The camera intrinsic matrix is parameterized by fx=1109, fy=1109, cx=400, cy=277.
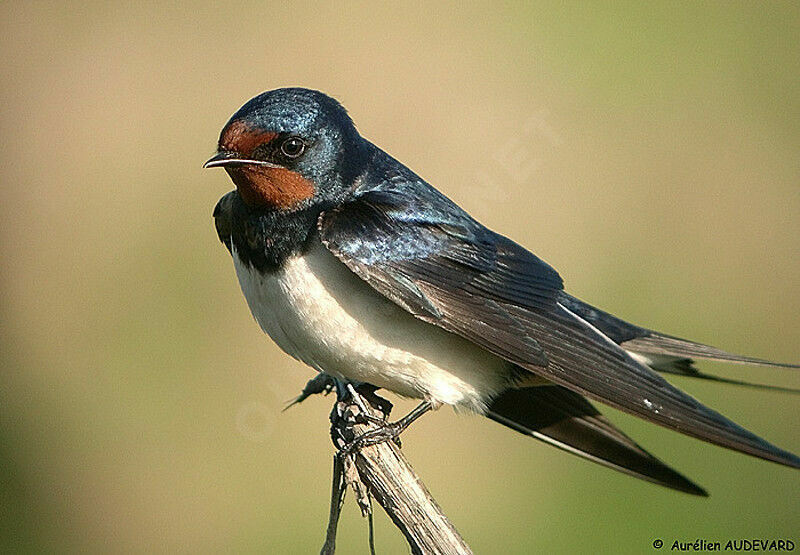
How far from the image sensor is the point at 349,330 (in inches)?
88.5

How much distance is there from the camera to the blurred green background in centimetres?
377

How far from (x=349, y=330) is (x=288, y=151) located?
1.27 feet

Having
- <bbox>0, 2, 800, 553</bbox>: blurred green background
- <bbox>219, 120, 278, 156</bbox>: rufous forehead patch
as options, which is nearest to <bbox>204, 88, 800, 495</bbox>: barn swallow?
<bbox>219, 120, 278, 156</bbox>: rufous forehead patch

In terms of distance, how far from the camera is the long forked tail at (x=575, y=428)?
2.43 meters

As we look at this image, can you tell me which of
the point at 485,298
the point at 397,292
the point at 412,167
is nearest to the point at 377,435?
the point at 397,292

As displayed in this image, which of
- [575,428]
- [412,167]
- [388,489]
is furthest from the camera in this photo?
[412,167]

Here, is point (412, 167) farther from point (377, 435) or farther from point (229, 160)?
point (377, 435)

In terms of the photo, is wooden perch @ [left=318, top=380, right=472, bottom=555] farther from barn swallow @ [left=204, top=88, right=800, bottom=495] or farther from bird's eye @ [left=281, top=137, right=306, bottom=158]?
bird's eye @ [left=281, top=137, right=306, bottom=158]

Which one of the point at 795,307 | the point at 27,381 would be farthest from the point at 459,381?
the point at 795,307

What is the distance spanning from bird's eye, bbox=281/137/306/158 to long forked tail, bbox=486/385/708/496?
73 centimetres

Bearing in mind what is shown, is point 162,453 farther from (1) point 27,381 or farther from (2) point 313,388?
(2) point 313,388

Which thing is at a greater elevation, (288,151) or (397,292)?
(288,151)

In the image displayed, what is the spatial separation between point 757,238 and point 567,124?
3.21 ft

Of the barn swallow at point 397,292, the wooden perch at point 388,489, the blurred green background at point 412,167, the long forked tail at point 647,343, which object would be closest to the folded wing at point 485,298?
the barn swallow at point 397,292
